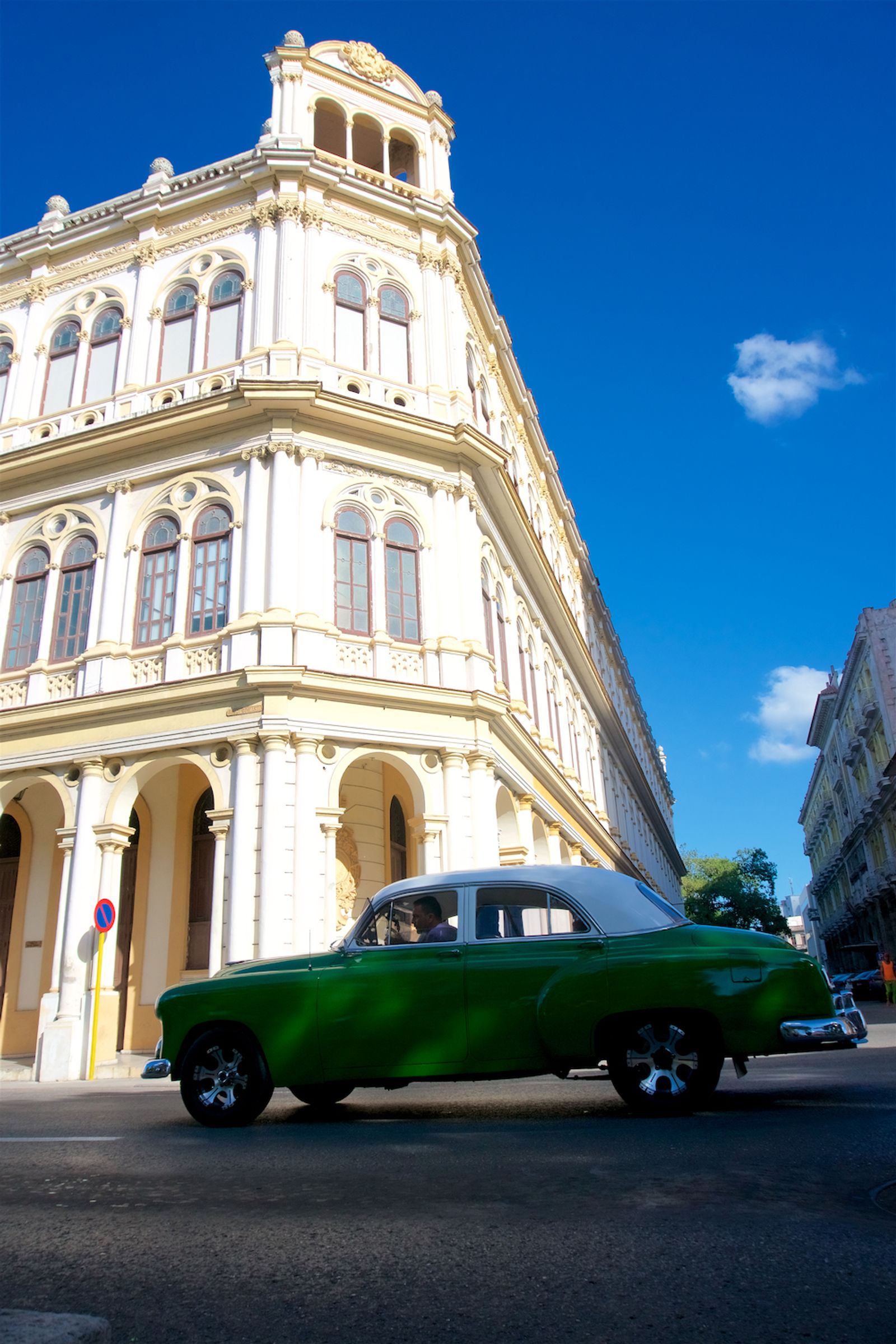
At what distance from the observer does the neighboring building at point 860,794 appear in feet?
170

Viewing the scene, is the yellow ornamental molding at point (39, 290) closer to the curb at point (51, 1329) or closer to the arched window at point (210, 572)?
the arched window at point (210, 572)

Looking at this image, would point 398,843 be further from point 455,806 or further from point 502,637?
point 502,637

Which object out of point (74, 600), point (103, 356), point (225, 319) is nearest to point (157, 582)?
point (74, 600)

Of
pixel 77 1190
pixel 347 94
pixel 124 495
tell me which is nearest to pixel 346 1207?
pixel 77 1190

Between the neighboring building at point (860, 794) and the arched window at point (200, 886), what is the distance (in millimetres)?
28128

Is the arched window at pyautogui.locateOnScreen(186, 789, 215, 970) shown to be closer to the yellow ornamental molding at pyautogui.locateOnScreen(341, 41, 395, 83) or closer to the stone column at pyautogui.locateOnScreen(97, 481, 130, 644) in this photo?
the stone column at pyautogui.locateOnScreen(97, 481, 130, 644)

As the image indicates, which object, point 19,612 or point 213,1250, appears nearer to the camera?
point 213,1250

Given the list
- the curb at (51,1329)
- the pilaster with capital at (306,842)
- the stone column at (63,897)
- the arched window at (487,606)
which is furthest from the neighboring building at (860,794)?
the curb at (51,1329)

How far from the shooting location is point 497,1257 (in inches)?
123

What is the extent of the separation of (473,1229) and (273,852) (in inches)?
479

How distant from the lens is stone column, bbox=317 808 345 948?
50.5ft

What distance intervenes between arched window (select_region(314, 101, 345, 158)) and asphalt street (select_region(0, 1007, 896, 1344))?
76.6ft

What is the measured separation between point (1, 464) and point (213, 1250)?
64.9 feet

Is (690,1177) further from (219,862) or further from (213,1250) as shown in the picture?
(219,862)
